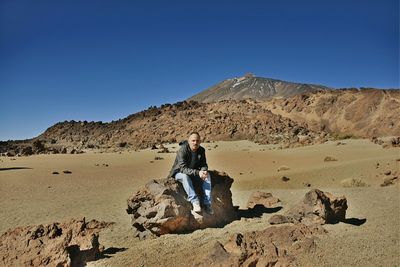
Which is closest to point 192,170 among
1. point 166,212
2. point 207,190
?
point 207,190

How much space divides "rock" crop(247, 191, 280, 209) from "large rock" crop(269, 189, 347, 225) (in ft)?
5.99

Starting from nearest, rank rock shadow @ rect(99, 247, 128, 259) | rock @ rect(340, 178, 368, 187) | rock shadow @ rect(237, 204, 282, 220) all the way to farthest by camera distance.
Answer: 1. rock shadow @ rect(99, 247, 128, 259)
2. rock shadow @ rect(237, 204, 282, 220)
3. rock @ rect(340, 178, 368, 187)

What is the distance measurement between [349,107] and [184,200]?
40755 mm

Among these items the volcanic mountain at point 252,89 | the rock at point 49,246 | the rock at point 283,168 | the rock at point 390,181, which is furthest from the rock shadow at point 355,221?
the volcanic mountain at point 252,89

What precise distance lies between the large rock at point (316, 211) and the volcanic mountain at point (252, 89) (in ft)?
211

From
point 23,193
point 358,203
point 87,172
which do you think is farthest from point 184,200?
point 87,172

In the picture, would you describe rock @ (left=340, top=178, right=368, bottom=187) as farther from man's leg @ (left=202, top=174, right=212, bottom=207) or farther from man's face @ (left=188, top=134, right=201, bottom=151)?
man's face @ (left=188, top=134, right=201, bottom=151)

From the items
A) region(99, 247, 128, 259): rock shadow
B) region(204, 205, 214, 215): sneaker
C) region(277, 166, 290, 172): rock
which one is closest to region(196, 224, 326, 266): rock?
region(204, 205, 214, 215): sneaker

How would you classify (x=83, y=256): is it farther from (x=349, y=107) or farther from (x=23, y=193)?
(x=349, y=107)

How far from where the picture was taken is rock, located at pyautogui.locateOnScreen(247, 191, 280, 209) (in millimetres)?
8758

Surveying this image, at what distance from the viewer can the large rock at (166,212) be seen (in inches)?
239

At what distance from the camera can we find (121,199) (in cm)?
1062

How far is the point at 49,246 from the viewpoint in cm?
518

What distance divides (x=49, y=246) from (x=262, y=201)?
15.9 ft
